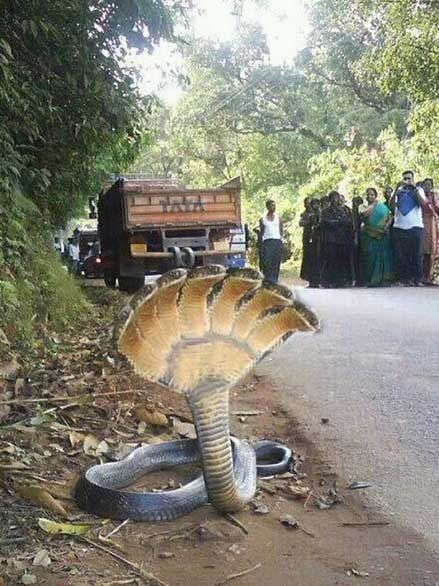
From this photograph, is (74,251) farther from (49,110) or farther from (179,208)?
(49,110)

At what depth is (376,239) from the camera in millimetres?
13500

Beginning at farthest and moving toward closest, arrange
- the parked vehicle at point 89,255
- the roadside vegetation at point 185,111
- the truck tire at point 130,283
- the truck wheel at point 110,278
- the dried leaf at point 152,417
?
the parked vehicle at point 89,255
the truck wheel at point 110,278
the truck tire at point 130,283
the roadside vegetation at point 185,111
the dried leaf at point 152,417

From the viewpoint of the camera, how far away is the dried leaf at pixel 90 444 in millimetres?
3970

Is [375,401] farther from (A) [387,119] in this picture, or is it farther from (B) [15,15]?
(A) [387,119]

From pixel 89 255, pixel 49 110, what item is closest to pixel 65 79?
pixel 49 110

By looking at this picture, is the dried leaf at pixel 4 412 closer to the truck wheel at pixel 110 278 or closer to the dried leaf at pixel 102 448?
the dried leaf at pixel 102 448

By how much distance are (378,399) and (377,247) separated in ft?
28.6

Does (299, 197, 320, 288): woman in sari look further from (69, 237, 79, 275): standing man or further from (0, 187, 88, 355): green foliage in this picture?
(69, 237, 79, 275): standing man

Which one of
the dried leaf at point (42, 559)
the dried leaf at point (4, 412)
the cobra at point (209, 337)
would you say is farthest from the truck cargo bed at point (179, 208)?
the dried leaf at point (42, 559)

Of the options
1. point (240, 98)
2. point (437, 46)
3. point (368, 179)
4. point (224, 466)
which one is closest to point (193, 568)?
point (224, 466)

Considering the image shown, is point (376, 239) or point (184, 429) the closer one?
point (184, 429)

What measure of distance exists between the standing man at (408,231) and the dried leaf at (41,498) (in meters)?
10.5

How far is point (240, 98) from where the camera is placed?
99.1 ft

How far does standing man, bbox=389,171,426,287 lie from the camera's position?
12828 millimetres
